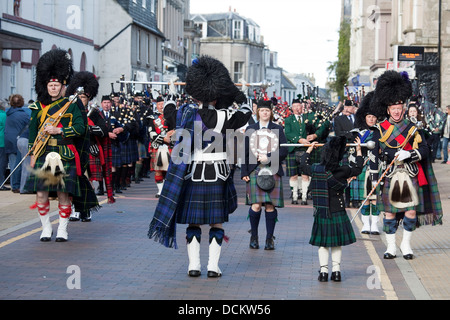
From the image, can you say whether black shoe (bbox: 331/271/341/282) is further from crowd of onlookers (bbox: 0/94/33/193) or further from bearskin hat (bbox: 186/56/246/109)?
crowd of onlookers (bbox: 0/94/33/193)

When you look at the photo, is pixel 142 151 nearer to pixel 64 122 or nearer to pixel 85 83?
pixel 85 83

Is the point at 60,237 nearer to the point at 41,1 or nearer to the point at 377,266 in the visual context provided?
the point at 377,266

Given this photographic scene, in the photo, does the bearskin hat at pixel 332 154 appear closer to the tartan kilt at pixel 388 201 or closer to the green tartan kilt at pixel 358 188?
the tartan kilt at pixel 388 201

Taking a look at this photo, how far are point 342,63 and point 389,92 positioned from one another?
63135 mm

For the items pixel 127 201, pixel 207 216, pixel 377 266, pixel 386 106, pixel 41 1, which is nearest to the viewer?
pixel 207 216

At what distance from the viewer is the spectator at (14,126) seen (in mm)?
18406

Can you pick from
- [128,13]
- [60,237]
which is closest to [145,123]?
[60,237]

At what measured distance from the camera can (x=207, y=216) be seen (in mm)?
8859

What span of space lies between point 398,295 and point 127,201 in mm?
9090

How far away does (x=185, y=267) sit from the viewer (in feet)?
31.2

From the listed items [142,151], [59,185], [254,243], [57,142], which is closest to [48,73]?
[57,142]

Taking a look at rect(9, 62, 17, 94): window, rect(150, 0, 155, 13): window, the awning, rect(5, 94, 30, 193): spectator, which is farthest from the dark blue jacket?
rect(150, 0, 155, 13): window

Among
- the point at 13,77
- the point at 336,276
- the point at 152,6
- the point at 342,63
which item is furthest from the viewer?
the point at 342,63

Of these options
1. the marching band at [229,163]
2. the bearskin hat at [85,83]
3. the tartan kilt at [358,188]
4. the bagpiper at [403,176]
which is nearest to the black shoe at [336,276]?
the marching band at [229,163]
